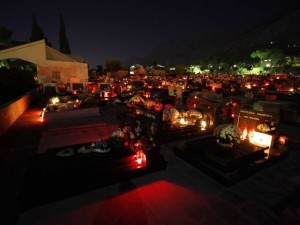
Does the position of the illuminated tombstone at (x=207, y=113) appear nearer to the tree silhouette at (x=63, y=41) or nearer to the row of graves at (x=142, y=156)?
the row of graves at (x=142, y=156)

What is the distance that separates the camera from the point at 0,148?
28.9 feet

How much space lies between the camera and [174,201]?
16.9ft

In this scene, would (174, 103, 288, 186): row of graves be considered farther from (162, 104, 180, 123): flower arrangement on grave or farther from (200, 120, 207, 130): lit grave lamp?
(162, 104, 180, 123): flower arrangement on grave

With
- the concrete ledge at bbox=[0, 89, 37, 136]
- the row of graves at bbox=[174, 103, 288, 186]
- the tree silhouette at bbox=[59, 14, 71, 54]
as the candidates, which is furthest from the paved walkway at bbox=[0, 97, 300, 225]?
the tree silhouette at bbox=[59, 14, 71, 54]

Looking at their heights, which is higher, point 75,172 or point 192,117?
point 192,117

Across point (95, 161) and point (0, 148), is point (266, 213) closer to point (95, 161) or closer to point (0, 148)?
point (95, 161)

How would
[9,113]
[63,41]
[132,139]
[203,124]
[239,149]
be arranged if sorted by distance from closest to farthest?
[132,139], [239,149], [203,124], [9,113], [63,41]


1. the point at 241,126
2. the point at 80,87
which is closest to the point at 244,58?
the point at 80,87

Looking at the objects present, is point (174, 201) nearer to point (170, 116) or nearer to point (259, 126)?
point (259, 126)

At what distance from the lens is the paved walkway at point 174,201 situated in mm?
4500

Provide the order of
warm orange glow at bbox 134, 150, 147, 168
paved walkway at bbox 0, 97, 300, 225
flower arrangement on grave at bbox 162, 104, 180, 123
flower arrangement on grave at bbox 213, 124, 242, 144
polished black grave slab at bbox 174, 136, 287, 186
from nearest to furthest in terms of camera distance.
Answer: paved walkway at bbox 0, 97, 300, 225
polished black grave slab at bbox 174, 136, 287, 186
warm orange glow at bbox 134, 150, 147, 168
flower arrangement on grave at bbox 213, 124, 242, 144
flower arrangement on grave at bbox 162, 104, 180, 123

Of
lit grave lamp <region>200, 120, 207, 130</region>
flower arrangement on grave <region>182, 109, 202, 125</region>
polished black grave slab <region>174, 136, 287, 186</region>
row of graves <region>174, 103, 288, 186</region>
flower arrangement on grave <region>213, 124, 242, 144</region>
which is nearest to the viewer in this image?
polished black grave slab <region>174, 136, 287, 186</region>

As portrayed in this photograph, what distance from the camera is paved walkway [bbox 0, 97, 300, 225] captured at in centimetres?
450

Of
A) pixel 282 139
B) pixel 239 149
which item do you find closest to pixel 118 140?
pixel 239 149
